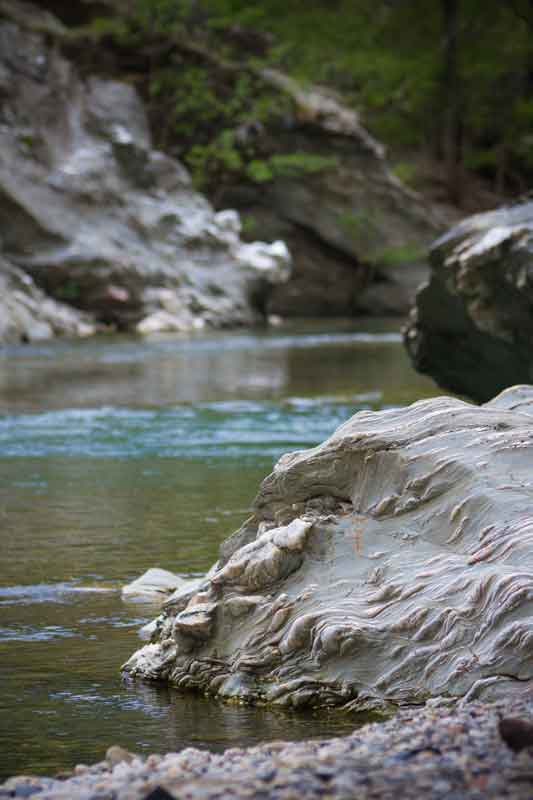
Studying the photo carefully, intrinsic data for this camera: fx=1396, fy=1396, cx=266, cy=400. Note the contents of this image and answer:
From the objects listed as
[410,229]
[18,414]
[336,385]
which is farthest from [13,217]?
[18,414]

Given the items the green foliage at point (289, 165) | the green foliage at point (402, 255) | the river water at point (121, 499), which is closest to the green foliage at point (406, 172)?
the green foliage at point (402, 255)

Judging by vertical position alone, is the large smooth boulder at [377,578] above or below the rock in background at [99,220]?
above

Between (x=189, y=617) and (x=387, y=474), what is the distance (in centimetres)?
92

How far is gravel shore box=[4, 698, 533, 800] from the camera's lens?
10.1 feet

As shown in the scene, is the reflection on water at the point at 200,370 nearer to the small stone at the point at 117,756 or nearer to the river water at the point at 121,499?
the river water at the point at 121,499

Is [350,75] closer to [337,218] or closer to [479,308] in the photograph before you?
[337,218]

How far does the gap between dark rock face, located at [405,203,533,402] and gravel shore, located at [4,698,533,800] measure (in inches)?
262

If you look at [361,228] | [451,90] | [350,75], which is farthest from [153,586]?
[350,75]

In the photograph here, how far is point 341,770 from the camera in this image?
3271mm

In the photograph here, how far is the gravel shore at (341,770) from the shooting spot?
3084 millimetres

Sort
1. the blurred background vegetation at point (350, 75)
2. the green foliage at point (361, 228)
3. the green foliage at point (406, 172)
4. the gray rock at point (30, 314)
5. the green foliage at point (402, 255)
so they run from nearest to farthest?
the gray rock at point (30, 314) → the green foliage at point (402, 255) → the green foliage at point (361, 228) → the blurred background vegetation at point (350, 75) → the green foliage at point (406, 172)

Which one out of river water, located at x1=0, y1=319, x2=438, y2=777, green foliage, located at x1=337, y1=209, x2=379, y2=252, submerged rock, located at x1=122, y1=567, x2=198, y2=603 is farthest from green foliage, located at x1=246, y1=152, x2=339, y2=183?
submerged rock, located at x1=122, y1=567, x2=198, y2=603

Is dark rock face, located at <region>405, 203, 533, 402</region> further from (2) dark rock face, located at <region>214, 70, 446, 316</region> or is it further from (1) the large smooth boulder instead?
(2) dark rock face, located at <region>214, 70, 446, 316</region>

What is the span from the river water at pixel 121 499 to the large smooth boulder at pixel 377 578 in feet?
0.66
